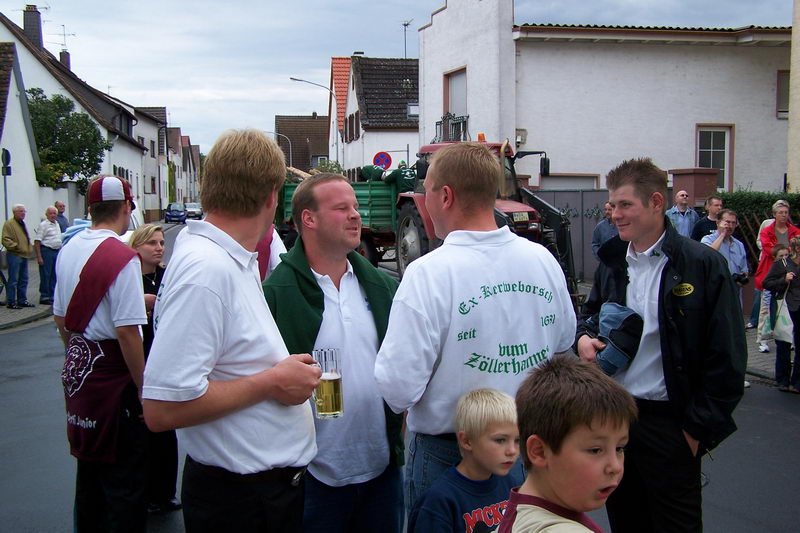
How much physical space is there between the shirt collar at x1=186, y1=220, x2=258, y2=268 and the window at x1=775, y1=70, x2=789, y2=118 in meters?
21.0

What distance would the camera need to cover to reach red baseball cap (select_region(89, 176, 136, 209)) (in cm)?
373

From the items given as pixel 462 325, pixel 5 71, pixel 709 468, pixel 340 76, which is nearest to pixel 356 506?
pixel 462 325

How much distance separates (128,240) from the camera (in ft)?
15.7

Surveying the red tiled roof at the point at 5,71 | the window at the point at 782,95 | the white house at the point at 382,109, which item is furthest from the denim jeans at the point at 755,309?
the white house at the point at 382,109

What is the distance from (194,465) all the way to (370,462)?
30.7 inches

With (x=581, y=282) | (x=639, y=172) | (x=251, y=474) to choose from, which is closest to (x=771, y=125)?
(x=581, y=282)

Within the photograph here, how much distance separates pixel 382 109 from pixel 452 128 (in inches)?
581

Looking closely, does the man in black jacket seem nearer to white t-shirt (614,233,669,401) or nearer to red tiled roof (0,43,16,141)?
white t-shirt (614,233,669,401)

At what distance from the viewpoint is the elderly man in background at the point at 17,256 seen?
14.0m

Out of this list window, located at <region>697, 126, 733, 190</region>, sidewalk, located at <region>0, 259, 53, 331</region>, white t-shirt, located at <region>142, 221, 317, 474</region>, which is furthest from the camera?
window, located at <region>697, 126, 733, 190</region>

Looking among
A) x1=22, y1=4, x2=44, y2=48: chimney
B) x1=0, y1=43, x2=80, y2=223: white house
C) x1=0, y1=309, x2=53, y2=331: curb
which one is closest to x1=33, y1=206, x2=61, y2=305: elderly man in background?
x1=0, y1=309, x2=53, y2=331: curb

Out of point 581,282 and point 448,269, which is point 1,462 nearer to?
point 448,269

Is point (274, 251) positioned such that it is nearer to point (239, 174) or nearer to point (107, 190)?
point (107, 190)

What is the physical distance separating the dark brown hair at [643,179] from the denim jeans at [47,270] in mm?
13464
